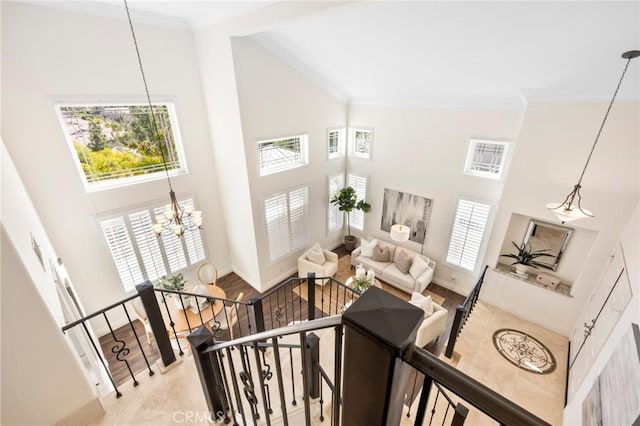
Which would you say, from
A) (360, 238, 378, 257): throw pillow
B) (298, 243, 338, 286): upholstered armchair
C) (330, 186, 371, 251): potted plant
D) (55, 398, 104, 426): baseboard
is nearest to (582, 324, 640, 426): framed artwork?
(55, 398, 104, 426): baseboard

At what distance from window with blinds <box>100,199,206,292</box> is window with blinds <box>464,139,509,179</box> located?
19.0 ft

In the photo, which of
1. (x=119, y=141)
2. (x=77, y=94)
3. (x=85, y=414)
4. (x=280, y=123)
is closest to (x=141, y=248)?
(x=119, y=141)

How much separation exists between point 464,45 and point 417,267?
4.28 m

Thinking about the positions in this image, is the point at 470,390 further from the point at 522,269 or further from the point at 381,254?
the point at 381,254

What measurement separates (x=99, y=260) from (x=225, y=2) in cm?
457

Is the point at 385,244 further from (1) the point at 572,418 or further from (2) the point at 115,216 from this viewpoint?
(2) the point at 115,216

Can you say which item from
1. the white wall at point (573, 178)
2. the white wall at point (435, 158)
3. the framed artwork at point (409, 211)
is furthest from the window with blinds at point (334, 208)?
the white wall at point (573, 178)

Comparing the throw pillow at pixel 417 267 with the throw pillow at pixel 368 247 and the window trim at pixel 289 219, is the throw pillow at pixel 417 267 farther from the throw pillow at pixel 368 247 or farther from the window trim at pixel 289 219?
the window trim at pixel 289 219

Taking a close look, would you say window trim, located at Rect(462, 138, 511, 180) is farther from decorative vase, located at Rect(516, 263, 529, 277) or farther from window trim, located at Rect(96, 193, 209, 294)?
window trim, located at Rect(96, 193, 209, 294)

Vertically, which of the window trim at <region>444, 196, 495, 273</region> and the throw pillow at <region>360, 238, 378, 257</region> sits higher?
the window trim at <region>444, 196, 495, 273</region>

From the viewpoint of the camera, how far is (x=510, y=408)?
1.68 feet

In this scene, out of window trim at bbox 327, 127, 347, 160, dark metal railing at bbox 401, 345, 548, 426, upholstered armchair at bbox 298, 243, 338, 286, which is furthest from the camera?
window trim at bbox 327, 127, 347, 160

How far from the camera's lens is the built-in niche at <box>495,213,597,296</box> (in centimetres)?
458

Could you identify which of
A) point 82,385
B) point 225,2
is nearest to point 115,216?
point 82,385
